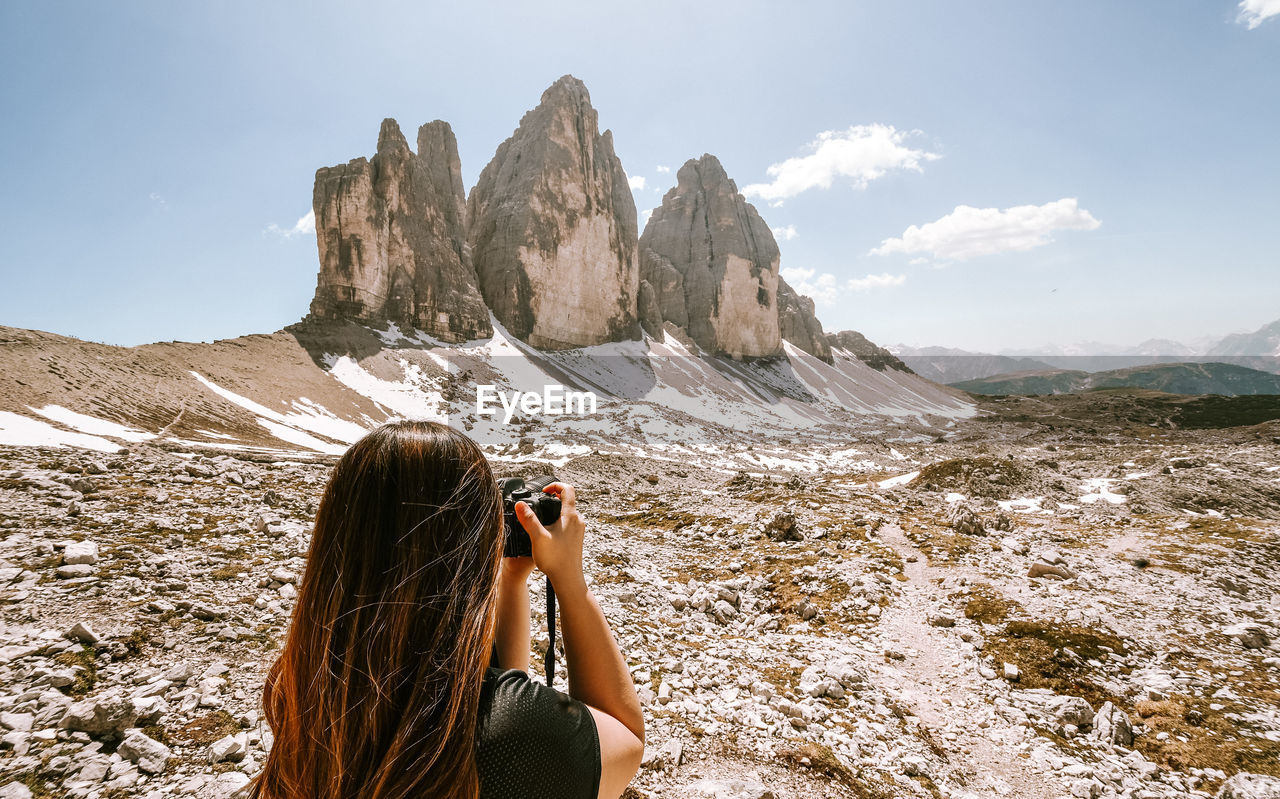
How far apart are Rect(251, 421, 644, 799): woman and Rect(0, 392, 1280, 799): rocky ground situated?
9.14ft

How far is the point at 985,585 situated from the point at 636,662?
5.81 m

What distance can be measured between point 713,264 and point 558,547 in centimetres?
8922

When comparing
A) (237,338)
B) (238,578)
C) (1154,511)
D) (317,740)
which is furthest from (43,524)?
(237,338)

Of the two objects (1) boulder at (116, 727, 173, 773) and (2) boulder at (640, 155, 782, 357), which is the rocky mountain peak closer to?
(2) boulder at (640, 155, 782, 357)

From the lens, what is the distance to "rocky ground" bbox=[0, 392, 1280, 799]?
371 cm

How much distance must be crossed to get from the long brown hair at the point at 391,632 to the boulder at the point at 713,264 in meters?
82.5

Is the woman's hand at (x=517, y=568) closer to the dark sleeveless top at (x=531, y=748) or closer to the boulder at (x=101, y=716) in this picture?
the dark sleeveless top at (x=531, y=748)

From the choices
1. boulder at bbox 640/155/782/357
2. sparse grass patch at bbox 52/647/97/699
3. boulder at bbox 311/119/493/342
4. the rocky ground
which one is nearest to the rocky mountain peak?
boulder at bbox 311/119/493/342

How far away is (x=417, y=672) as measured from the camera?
1386 mm

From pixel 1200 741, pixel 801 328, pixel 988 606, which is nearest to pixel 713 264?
pixel 801 328

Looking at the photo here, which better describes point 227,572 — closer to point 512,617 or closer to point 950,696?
point 512,617

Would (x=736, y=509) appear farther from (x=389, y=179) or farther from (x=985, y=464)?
(x=389, y=179)

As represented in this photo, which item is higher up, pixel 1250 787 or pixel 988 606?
pixel 1250 787

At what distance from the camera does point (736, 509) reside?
13414 millimetres
